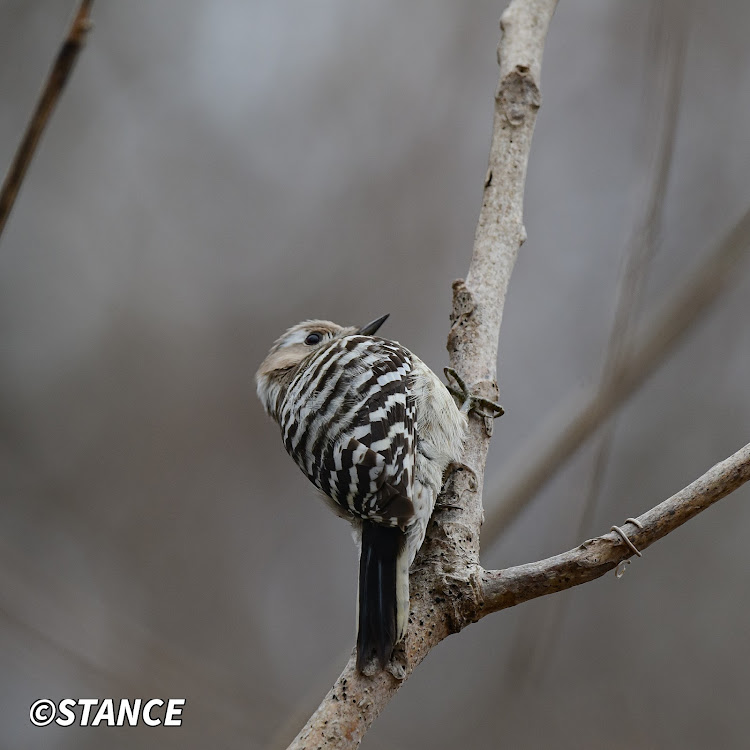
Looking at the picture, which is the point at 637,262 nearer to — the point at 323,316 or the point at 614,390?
the point at 614,390

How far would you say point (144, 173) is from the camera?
16.7 ft

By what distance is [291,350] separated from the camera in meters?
3.55

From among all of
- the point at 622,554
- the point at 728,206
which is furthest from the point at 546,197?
the point at 622,554

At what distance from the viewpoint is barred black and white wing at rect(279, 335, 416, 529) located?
88.0 inches

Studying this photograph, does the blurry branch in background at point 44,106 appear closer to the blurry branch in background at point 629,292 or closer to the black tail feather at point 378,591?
the black tail feather at point 378,591

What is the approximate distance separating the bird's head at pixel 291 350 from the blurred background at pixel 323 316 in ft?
3.45

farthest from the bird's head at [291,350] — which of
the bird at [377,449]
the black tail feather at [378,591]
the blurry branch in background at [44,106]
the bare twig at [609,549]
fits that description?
the blurry branch in background at [44,106]

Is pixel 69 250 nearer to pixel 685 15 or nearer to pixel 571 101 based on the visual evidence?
pixel 571 101

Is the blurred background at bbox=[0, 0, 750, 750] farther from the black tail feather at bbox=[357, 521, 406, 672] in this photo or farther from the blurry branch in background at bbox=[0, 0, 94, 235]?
the blurry branch in background at bbox=[0, 0, 94, 235]

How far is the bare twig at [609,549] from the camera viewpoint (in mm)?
1688

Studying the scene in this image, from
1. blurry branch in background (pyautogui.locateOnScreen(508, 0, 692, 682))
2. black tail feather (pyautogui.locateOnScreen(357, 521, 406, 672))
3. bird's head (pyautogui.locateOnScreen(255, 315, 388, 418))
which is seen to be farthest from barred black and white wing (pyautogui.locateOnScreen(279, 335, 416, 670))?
bird's head (pyautogui.locateOnScreen(255, 315, 388, 418))

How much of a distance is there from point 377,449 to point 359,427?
4.9 inches

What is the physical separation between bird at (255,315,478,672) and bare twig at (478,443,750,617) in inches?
10.4

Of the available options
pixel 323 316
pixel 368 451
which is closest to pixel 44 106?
pixel 368 451
